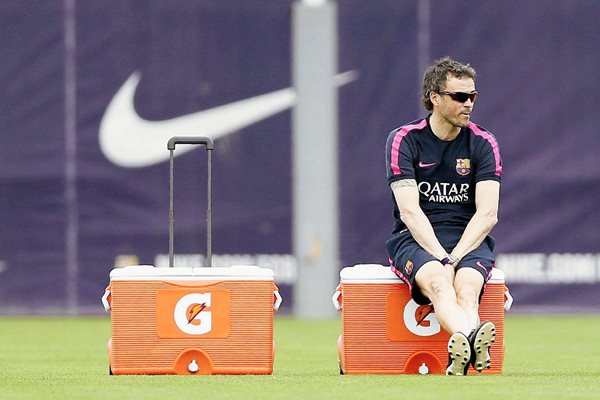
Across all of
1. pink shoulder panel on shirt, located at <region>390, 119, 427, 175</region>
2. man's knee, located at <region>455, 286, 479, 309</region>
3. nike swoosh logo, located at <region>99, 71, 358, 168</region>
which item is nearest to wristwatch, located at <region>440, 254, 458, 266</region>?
man's knee, located at <region>455, 286, 479, 309</region>

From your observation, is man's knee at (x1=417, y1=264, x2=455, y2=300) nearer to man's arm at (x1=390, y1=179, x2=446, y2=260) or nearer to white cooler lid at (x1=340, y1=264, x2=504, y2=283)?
man's arm at (x1=390, y1=179, x2=446, y2=260)

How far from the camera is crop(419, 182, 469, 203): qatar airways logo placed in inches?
248

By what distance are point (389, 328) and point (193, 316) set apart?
846 mm

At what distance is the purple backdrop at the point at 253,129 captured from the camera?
11891mm

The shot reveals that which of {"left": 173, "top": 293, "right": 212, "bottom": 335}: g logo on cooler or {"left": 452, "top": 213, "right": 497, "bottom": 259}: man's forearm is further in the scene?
{"left": 452, "top": 213, "right": 497, "bottom": 259}: man's forearm

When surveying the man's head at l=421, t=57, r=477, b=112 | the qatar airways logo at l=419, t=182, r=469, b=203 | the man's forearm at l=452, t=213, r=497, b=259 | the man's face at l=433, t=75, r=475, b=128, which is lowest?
the man's forearm at l=452, t=213, r=497, b=259

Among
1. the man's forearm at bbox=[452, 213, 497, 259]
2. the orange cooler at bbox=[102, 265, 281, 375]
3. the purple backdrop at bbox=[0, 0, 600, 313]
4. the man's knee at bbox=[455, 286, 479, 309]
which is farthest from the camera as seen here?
the purple backdrop at bbox=[0, 0, 600, 313]

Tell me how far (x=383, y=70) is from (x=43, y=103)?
2.82 meters

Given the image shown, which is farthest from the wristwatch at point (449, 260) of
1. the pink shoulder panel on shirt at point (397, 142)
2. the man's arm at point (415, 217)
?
the pink shoulder panel on shirt at point (397, 142)

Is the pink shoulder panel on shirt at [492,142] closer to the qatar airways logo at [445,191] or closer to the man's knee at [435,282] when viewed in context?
the qatar airways logo at [445,191]

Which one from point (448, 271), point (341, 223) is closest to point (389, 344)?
point (448, 271)

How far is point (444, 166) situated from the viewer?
6289 millimetres

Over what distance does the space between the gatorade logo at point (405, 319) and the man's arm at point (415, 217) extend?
0.24 metres

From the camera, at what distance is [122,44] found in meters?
12.0
